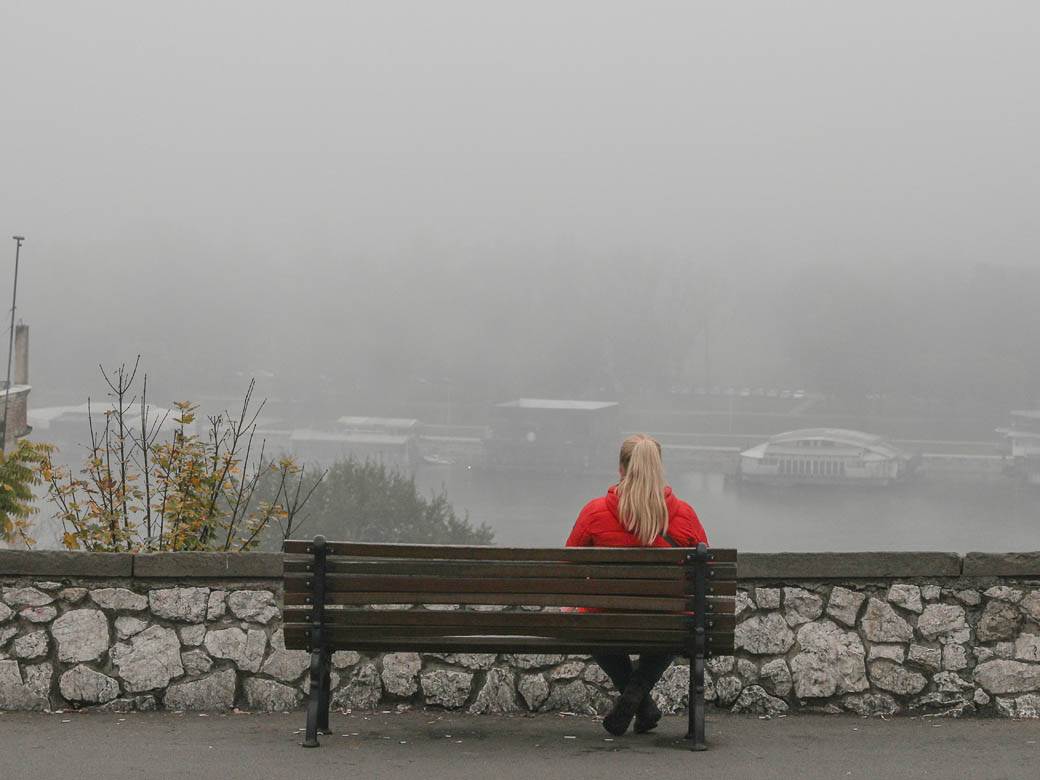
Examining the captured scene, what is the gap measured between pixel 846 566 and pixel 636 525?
1.24 meters

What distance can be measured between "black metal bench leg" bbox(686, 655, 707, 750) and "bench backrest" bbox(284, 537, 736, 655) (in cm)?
8

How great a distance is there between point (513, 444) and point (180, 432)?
602 feet

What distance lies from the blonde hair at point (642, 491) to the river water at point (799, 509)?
136592 mm

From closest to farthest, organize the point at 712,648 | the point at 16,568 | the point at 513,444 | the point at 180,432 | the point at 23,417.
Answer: the point at 712,648 → the point at 16,568 → the point at 180,432 → the point at 23,417 → the point at 513,444

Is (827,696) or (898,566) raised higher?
(898,566)

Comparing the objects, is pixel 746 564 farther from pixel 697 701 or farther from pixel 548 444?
pixel 548 444

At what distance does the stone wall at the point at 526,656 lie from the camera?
5.55 meters

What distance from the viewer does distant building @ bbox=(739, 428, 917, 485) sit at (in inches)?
7313

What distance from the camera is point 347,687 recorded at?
5.61 metres

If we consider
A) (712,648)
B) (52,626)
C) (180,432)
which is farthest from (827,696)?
(180,432)

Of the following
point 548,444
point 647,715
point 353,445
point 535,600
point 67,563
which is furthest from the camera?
point 353,445

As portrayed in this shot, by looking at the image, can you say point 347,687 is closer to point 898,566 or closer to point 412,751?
point 412,751

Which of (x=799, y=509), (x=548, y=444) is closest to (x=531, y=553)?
(x=799, y=509)

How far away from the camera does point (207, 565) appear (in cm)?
558
